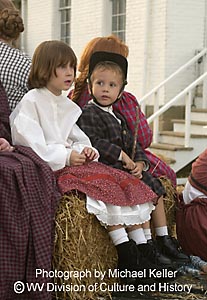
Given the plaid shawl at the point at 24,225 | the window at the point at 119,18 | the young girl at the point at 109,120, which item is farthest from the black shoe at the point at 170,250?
the window at the point at 119,18

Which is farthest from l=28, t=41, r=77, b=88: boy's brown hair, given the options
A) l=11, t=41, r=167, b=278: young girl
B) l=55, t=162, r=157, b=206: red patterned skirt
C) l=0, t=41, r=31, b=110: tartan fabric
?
l=55, t=162, r=157, b=206: red patterned skirt

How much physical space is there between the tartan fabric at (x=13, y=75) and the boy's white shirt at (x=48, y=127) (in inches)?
13.3

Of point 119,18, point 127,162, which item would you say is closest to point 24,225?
point 127,162

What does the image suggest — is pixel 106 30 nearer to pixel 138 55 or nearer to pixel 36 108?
pixel 138 55

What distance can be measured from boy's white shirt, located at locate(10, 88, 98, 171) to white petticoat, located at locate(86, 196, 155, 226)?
366mm

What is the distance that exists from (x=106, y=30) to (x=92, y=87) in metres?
7.79

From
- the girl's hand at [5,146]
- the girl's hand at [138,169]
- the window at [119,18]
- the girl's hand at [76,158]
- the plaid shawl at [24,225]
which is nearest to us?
the plaid shawl at [24,225]

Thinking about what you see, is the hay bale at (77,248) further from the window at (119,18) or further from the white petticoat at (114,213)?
the window at (119,18)

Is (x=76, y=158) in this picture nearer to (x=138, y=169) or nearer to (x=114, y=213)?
(x=114, y=213)

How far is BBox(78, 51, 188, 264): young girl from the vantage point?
4.11m

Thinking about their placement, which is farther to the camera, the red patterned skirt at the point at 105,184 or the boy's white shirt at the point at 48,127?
the boy's white shirt at the point at 48,127

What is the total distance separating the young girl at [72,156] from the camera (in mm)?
3621

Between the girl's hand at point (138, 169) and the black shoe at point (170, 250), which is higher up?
the girl's hand at point (138, 169)

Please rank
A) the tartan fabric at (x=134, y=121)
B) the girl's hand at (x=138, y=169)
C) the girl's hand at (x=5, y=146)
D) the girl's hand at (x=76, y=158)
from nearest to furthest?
the girl's hand at (x=5, y=146)
the girl's hand at (x=76, y=158)
the girl's hand at (x=138, y=169)
the tartan fabric at (x=134, y=121)
